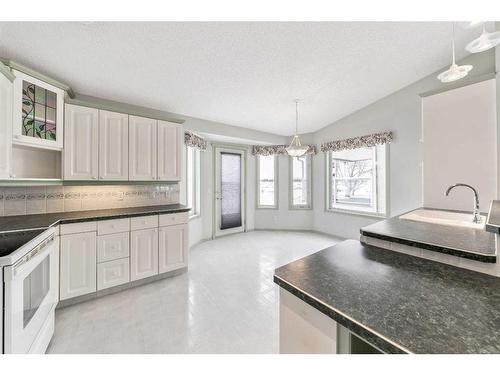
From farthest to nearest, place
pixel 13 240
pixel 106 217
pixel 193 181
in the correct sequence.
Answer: pixel 193 181
pixel 106 217
pixel 13 240

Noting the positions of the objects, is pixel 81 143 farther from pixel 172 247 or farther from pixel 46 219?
pixel 172 247

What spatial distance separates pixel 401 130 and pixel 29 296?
4832 millimetres

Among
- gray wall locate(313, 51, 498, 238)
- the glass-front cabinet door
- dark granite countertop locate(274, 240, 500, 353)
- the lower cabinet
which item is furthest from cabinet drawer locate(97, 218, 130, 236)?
gray wall locate(313, 51, 498, 238)

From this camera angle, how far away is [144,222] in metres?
2.43

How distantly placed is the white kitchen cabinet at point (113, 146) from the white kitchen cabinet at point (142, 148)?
66 millimetres

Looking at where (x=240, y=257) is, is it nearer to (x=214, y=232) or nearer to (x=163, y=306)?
(x=214, y=232)

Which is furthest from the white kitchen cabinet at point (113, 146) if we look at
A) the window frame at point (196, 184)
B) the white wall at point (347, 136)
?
the window frame at point (196, 184)

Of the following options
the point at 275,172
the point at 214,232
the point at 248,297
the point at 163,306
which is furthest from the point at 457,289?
the point at 275,172

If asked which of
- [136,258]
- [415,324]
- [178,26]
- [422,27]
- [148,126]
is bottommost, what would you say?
[136,258]

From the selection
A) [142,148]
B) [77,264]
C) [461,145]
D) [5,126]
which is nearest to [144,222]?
[77,264]

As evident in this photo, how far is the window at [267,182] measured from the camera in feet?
16.9

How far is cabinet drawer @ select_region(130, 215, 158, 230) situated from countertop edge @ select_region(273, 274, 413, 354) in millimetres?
2114

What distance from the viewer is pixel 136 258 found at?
93.3 inches
